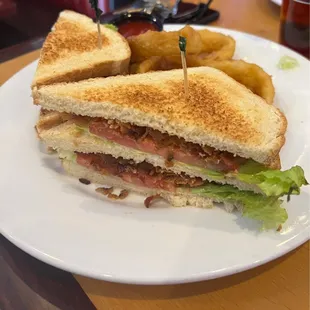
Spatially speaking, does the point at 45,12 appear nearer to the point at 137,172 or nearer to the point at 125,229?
the point at 137,172

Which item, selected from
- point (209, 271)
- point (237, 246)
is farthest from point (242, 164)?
point (209, 271)

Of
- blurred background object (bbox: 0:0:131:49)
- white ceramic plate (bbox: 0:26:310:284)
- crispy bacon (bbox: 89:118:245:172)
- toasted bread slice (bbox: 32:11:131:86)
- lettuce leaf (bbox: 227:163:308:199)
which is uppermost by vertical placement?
toasted bread slice (bbox: 32:11:131:86)

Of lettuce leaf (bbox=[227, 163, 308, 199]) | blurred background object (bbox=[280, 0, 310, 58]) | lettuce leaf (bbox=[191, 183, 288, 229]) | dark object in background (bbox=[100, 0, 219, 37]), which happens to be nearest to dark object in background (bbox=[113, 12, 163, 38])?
dark object in background (bbox=[100, 0, 219, 37])

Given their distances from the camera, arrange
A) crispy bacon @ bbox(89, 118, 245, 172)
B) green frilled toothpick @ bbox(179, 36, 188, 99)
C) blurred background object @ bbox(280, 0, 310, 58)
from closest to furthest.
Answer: green frilled toothpick @ bbox(179, 36, 188, 99), crispy bacon @ bbox(89, 118, 245, 172), blurred background object @ bbox(280, 0, 310, 58)

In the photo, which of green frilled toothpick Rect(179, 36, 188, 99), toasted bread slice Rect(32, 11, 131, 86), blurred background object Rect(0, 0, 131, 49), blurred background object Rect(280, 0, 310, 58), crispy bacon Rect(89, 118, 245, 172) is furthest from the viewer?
blurred background object Rect(0, 0, 131, 49)

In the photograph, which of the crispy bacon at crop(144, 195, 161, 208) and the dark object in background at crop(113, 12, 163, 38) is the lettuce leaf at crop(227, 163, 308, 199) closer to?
the crispy bacon at crop(144, 195, 161, 208)

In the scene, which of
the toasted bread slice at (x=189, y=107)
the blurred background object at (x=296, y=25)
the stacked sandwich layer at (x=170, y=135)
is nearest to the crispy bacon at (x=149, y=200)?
the stacked sandwich layer at (x=170, y=135)

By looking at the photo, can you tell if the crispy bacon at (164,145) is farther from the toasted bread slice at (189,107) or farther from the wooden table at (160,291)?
the wooden table at (160,291)

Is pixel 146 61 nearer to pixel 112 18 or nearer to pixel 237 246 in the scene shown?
pixel 112 18
